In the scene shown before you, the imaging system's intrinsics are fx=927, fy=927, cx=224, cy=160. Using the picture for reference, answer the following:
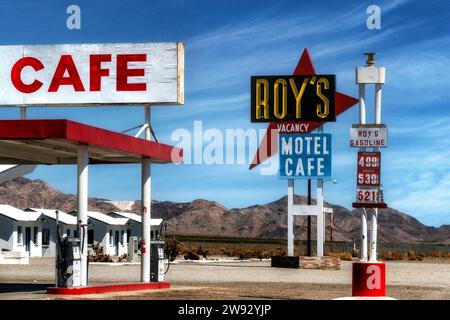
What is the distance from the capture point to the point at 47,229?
234 ft

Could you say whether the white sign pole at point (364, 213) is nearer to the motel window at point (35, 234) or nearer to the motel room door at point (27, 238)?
the motel room door at point (27, 238)

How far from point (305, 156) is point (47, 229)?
3118cm

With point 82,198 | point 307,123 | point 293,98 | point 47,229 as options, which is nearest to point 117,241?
point 47,229

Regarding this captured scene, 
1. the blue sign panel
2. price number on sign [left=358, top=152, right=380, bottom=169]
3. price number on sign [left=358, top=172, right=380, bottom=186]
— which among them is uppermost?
the blue sign panel

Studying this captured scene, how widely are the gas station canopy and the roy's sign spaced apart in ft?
5.98

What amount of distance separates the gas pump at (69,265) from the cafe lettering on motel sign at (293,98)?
673 inches

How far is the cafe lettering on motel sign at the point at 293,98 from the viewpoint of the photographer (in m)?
40.1

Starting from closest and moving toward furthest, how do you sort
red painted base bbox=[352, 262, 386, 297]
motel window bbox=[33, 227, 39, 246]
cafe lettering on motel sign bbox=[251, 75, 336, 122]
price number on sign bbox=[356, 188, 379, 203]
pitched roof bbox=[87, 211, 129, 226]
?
red painted base bbox=[352, 262, 386, 297] < price number on sign bbox=[356, 188, 379, 203] < cafe lettering on motel sign bbox=[251, 75, 336, 122] < motel window bbox=[33, 227, 39, 246] < pitched roof bbox=[87, 211, 129, 226]

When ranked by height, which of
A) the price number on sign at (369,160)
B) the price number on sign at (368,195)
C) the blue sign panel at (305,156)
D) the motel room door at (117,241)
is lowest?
the motel room door at (117,241)

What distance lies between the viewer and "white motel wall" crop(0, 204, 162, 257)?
212 ft

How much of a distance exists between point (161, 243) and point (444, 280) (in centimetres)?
1481

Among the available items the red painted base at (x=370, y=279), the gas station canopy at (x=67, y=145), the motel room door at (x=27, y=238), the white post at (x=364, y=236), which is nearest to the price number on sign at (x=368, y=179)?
the white post at (x=364, y=236)

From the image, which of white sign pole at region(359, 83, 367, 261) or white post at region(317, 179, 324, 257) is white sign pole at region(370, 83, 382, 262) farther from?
white post at region(317, 179, 324, 257)

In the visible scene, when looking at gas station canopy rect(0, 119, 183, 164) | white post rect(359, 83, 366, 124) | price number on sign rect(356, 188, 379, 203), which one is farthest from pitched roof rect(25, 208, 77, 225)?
price number on sign rect(356, 188, 379, 203)
